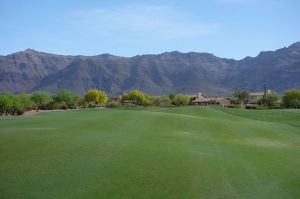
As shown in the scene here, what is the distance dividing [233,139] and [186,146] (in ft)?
19.6

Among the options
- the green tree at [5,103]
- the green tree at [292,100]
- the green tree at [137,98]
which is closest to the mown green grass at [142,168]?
the green tree at [5,103]

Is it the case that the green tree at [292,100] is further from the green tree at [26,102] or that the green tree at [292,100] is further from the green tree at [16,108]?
the green tree at [26,102]

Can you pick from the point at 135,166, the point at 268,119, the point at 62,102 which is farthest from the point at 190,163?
the point at 62,102

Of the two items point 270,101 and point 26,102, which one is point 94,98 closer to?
point 26,102

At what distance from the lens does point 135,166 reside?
617 inches

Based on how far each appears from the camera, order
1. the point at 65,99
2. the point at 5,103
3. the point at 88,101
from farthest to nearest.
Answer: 1. the point at 88,101
2. the point at 65,99
3. the point at 5,103

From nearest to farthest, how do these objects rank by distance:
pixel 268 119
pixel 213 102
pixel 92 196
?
pixel 92 196 → pixel 268 119 → pixel 213 102

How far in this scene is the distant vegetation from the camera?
11375cm

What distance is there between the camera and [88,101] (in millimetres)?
165125

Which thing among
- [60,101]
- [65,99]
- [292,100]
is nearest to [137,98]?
[65,99]

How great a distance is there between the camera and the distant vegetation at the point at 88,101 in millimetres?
113750

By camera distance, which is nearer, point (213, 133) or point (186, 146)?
point (186, 146)

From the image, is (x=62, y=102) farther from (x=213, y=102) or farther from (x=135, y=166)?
(x=135, y=166)

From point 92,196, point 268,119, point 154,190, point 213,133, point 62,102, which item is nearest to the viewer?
point 92,196
